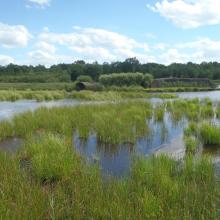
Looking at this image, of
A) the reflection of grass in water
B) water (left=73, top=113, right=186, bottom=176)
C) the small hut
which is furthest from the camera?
the small hut

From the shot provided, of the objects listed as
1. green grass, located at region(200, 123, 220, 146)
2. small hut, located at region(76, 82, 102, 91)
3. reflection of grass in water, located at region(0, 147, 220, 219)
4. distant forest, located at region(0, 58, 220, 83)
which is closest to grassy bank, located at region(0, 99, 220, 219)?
reflection of grass in water, located at region(0, 147, 220, 219)

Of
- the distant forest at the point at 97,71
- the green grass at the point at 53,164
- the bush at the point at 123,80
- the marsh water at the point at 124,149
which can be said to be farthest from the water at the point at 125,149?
the distant forest at the point at 97,71

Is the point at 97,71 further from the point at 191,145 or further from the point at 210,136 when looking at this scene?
the point at 191,145

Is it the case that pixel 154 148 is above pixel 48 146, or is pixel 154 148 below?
below

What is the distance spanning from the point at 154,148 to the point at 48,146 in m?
3.23

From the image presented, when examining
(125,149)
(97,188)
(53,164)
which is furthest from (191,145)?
(97,188)

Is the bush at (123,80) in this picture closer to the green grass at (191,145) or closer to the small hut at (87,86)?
the small hut at (87,86)

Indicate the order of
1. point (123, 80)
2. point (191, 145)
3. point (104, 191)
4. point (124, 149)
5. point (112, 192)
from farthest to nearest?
point (123, 80), point (124, 149), point (191, 145), point (104, 191), point (112, 192)

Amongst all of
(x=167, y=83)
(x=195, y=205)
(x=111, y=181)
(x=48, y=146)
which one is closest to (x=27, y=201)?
(x=111, y=181)

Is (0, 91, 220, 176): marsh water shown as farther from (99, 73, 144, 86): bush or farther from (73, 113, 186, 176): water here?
(99, 73, 144, 86): bush

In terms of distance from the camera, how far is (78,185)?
495cm

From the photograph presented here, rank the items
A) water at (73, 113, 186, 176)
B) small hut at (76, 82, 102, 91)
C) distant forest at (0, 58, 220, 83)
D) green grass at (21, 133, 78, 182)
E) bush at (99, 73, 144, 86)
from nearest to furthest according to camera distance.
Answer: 1. green grass at (21, 133, 78, 182)
2. water at (73, 113, 186, 176)
3. small hut at (76, 82, 102, 91)
4. bush at (99, 73, 144, 86)
5. distant forest at (0, 58, 220, 83)

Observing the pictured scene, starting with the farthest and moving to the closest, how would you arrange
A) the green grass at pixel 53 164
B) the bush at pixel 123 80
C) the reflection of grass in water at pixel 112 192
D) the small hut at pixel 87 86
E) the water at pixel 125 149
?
the bush at pixel 123 80, the small hut at pixel 87 86, the water at pixel 125 149, the green grass at pixel 53 164, the reflection of grass in water at pixel 112 192

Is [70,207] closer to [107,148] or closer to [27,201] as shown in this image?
[27,201]
